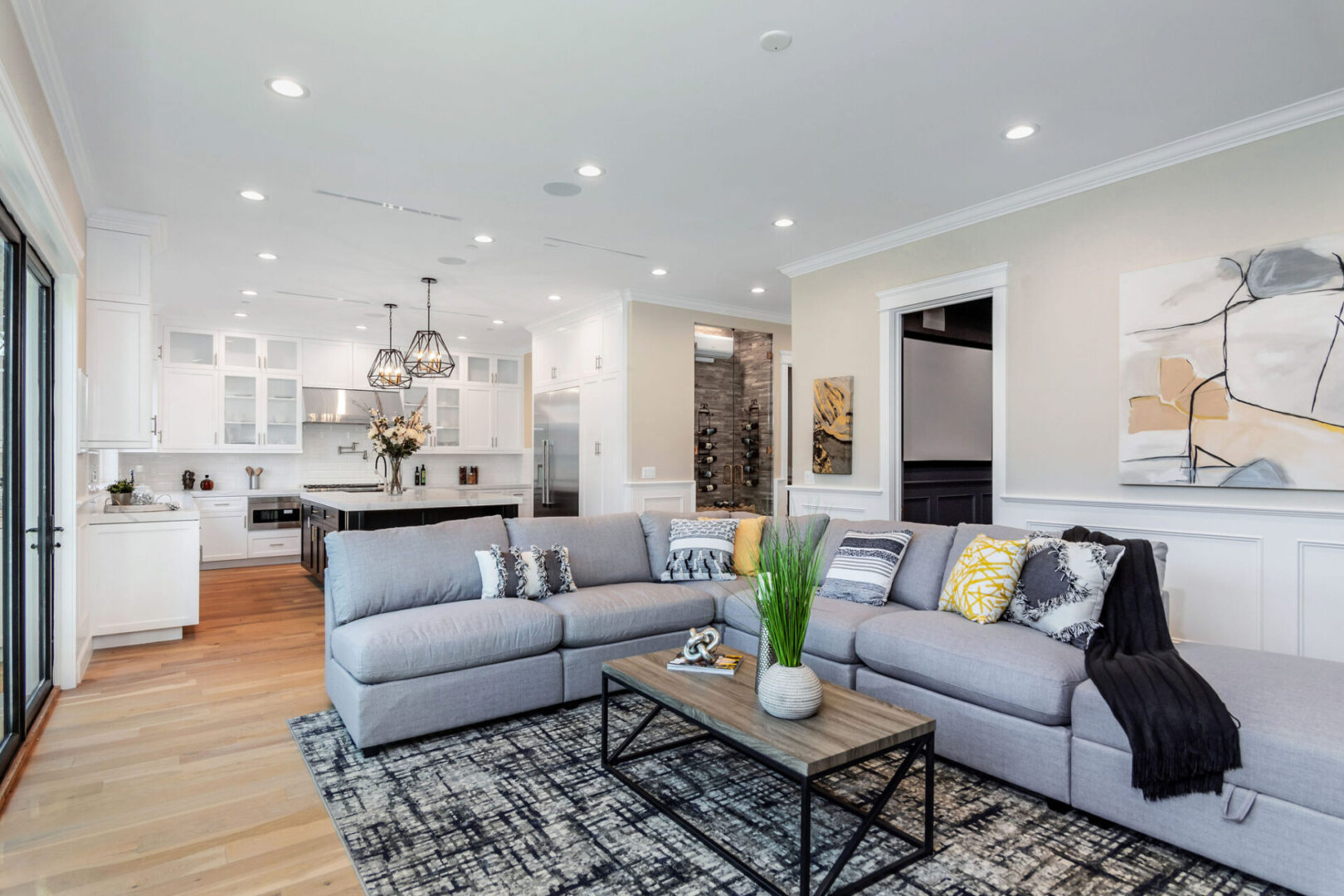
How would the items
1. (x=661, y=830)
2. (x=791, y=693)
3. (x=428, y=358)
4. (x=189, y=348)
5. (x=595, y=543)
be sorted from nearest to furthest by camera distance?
(x=791, y=693)
(x=661, y=830)
(x=595, y=543)
(x=428, y=358)
(x=189, y=348)

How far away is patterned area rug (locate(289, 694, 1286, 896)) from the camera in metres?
1.99

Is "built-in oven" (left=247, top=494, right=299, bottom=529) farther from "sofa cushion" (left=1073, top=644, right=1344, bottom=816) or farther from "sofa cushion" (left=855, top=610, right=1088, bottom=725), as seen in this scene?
"sofa cushion" (left=1073, top=644, right=1344, bottom=816)

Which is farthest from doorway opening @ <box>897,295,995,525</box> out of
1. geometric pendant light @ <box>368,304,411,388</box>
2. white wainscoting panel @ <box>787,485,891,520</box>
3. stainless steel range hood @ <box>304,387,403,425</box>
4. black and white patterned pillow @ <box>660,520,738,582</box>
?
stainless steel range hood @ <box>304,387,403,425</box>

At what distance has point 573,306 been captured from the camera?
708 centimetres

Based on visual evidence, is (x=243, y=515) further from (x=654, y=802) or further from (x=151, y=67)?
(x=654, y=802)

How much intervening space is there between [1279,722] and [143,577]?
562 centimetres

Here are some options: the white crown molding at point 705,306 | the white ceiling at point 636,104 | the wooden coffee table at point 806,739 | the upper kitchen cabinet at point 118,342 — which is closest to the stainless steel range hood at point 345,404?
the white ceiling at point 636,104

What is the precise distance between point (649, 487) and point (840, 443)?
209 centimetres

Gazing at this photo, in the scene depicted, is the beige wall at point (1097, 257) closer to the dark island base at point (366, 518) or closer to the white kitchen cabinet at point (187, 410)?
the dark island base at point (366, 518)

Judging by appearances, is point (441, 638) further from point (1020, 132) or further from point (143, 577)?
point (1020, 132)

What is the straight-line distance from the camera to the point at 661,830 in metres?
2.26

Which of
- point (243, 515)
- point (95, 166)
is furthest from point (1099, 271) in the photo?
point (243, 515)

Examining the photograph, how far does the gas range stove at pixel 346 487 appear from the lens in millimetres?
8320

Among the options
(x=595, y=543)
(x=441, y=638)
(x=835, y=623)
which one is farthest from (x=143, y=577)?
(x=835, y=623)
